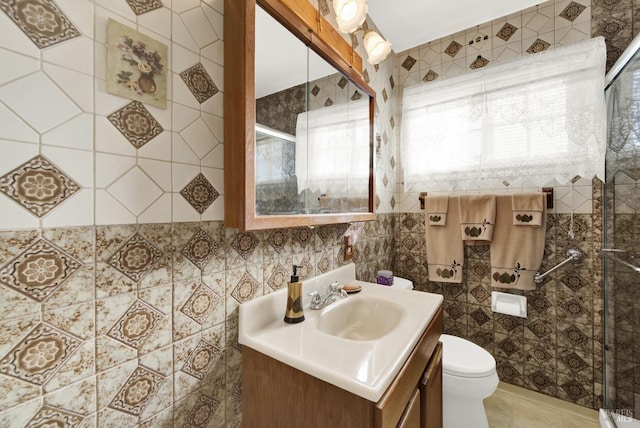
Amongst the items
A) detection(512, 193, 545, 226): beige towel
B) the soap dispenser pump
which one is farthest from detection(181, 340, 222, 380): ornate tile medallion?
detection(512, 193, 545, 226): beige towel

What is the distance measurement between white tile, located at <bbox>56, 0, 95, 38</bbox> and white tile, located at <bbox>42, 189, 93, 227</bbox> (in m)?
0.34

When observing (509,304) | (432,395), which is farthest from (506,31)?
(432,395)

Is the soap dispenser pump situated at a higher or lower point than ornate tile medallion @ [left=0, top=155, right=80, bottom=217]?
lower

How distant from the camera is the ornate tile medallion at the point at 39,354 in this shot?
1.52 ft

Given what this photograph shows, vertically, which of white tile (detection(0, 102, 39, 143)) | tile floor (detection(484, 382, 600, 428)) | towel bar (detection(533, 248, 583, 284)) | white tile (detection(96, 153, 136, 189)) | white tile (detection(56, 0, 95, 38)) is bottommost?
tile floor (detection(484, 382, 600, 428))

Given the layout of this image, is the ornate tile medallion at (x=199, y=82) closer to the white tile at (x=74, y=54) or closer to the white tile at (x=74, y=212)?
the white tile at (x=74, y=54)

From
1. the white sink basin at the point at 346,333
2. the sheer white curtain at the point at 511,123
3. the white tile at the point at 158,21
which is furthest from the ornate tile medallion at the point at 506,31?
the white tile at the point at 158,21

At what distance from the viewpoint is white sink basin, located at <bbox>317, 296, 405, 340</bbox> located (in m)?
1.06

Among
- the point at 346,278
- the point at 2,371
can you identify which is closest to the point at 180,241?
the point at 2,371

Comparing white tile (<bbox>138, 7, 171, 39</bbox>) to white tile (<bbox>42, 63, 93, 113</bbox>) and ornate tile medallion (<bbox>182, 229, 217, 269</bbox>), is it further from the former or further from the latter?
ornate tile medallion (<bbox>182, 229, 217, 269</bbox>)

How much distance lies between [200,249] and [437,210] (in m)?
1.62

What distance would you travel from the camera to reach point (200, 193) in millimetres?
735

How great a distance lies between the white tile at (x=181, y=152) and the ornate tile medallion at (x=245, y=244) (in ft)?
Result: 0.90

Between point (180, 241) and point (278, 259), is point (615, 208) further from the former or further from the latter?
point (180, 241)
